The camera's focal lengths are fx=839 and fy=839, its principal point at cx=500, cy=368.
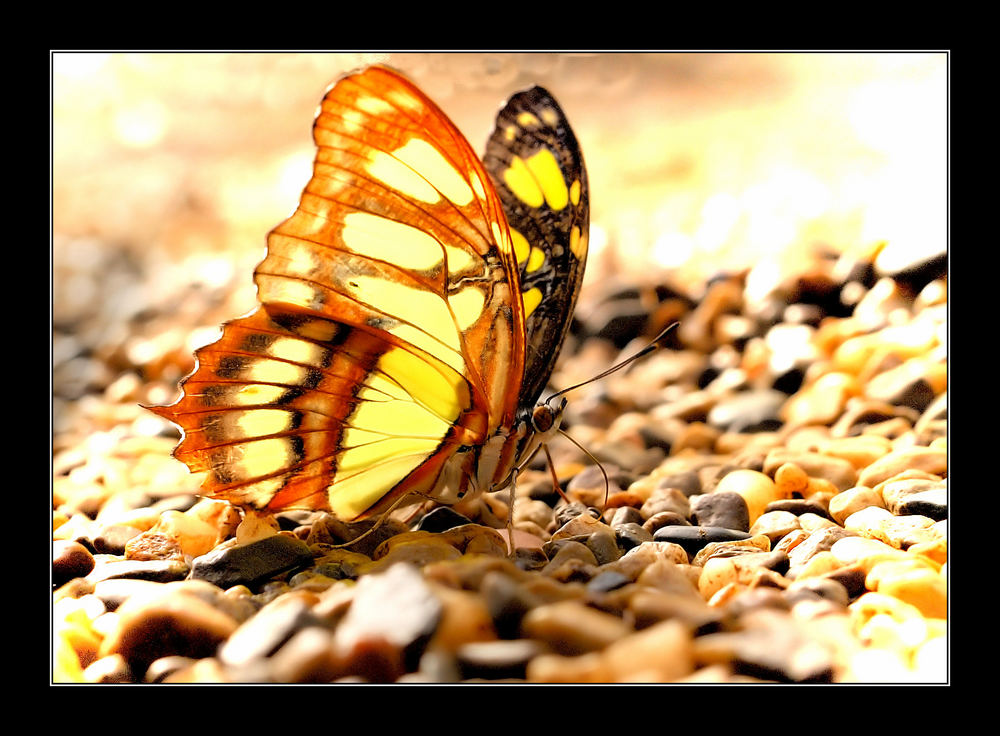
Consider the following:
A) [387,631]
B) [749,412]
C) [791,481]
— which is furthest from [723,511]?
[749,412]

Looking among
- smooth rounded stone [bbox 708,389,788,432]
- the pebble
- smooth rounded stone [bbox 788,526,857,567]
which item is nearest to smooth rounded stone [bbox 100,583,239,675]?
the pebble

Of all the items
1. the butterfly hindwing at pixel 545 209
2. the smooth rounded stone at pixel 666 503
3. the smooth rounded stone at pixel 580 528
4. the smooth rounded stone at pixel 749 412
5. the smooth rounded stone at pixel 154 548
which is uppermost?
the butterfly hindwing at pixel 545 209

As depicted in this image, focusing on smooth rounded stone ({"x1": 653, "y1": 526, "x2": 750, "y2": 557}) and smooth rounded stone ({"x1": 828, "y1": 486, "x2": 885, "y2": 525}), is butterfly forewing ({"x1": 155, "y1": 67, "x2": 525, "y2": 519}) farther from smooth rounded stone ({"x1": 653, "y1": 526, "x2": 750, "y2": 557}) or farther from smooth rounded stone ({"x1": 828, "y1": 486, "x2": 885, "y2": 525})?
smooth rounded stone ({"x1": 828, "y1": 486, "x2": 885, "y2": 525})

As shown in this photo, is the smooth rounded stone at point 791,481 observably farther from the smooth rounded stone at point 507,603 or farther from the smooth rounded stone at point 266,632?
the smooth rounded stone at point 266,632

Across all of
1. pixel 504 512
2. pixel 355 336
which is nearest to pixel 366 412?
pixel 355 336

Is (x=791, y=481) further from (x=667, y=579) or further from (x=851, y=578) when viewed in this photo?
(x=667, y=579)

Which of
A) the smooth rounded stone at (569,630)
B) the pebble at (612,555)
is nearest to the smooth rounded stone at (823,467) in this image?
the pebble at (612,555)
